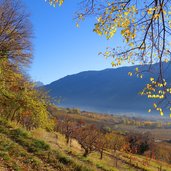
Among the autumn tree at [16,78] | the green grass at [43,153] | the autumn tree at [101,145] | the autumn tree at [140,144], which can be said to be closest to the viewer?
the green grass at [43,153]

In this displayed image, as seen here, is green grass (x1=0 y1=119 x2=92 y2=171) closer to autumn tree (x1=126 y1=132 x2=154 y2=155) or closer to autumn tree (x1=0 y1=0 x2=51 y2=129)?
autumn tree (x1=0 y1=0 x2=51 y2=129)

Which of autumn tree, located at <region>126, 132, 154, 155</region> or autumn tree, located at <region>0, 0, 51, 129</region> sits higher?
autumn tree, located at <region>0, 0, 51, 129</region>

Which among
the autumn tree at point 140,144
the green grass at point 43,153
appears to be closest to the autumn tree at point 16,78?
the green grass at point 43,153

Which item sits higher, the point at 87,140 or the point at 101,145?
the point at 87,140

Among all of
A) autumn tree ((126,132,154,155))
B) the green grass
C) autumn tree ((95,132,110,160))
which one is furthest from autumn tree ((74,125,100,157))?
autumn tree ((126,132,154,155))

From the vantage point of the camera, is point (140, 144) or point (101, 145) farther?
point (140, 144)


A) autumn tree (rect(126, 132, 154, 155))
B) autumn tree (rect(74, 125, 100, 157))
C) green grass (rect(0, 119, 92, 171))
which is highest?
green grass (rect(0, 119, 92, 171))

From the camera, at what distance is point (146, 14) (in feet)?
31.4

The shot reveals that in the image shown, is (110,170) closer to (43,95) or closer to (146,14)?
(43,95)

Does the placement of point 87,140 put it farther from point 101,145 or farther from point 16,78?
point 16,78

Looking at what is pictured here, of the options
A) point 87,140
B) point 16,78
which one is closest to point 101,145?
point 87,140

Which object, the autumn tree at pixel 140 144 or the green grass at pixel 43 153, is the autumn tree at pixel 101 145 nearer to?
the autumn tree at pixel 140 144

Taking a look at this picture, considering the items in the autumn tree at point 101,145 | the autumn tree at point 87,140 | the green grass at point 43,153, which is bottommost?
the autumn tree at point 101,145

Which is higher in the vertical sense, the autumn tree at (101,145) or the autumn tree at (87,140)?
the autumn tree at (87,140)
